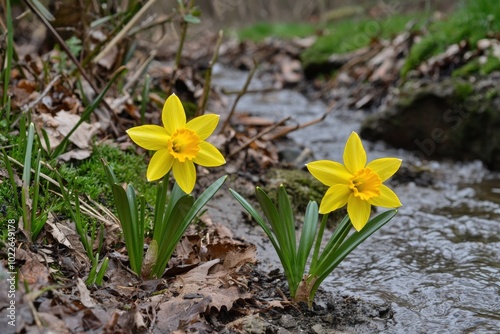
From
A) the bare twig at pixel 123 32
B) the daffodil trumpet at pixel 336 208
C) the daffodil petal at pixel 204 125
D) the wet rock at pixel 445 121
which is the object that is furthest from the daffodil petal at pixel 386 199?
the wet rock at pixel 445 121

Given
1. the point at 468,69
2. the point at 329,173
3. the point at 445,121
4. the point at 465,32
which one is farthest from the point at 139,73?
the point at 465,32

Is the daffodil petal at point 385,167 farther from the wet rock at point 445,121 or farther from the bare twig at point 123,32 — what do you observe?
the wet rock at point 445,121

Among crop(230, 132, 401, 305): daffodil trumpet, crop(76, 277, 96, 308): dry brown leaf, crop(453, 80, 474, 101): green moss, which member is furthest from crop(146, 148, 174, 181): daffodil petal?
crop(453, 80, 474, 101): green moss

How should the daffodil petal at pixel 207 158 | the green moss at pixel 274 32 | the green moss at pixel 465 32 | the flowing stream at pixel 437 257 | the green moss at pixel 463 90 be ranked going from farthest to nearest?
the green moss at pixel 274 32, the green moss at pixel 465 32, the green moss at pixel 463 90, the flowing stream at pixel 437 257, the daffodil petal at pixel 207 158

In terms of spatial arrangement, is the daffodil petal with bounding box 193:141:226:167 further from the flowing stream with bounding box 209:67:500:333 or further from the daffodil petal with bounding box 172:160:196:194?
the flowing stream with bounding box 209:67:500:333

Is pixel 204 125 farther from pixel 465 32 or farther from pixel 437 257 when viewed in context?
pixel 465 32

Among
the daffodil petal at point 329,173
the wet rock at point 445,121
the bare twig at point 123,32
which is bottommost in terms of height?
the wet rock at point 445,121
